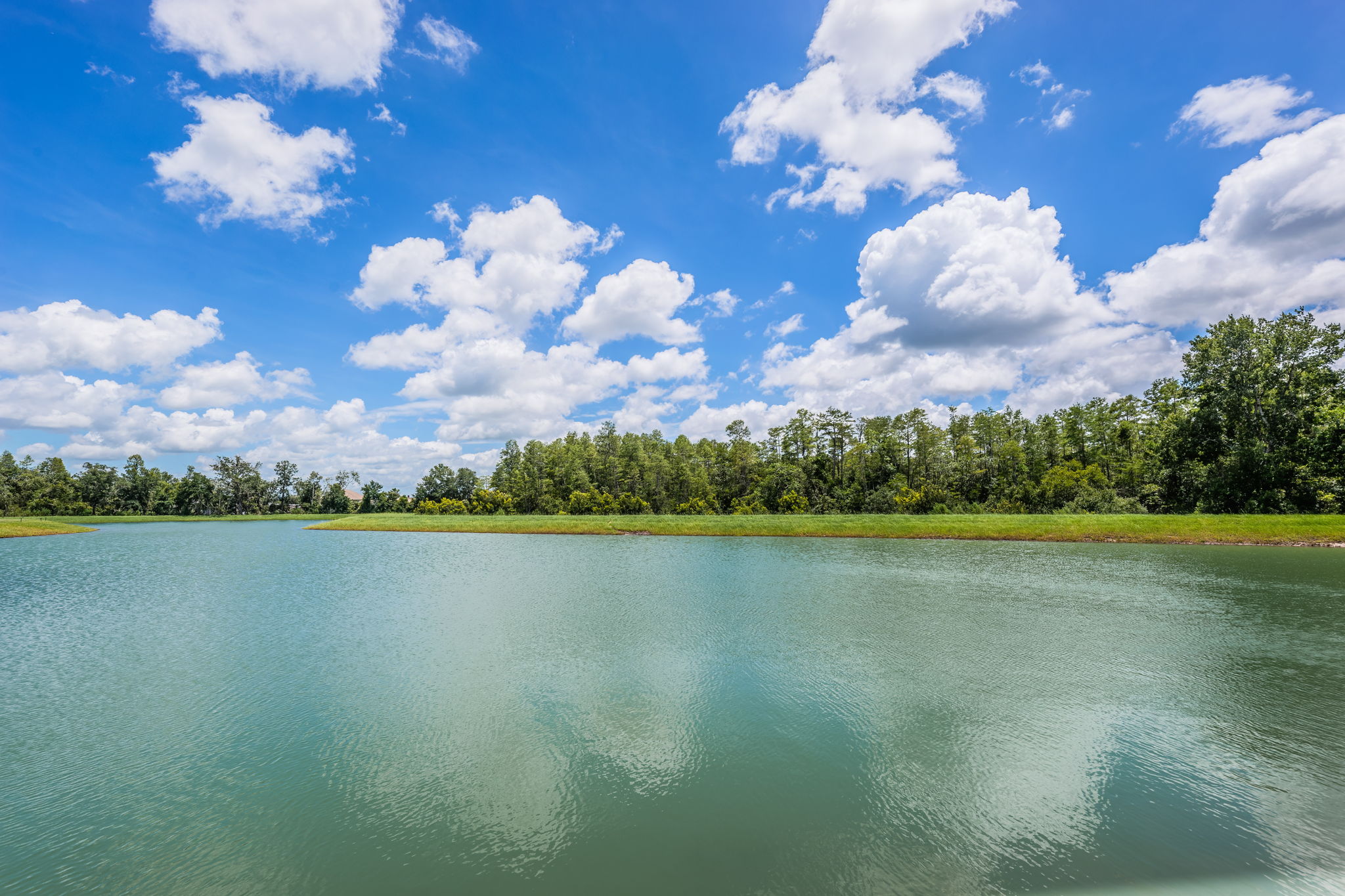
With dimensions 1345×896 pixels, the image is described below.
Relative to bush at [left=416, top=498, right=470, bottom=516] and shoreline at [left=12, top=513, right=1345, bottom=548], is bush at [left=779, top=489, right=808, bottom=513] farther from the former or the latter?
bush at [left=416, top=498, right=470, bottom=516]

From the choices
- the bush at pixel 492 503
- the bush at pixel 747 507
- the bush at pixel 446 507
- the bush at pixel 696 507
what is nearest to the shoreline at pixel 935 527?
the bush at pixel 747 507

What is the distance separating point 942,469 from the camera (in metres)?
69.2

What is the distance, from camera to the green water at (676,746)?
5.53 m

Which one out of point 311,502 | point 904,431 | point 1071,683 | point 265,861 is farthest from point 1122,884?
point 311,502

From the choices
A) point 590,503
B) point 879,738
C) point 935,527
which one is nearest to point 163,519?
point 590,503

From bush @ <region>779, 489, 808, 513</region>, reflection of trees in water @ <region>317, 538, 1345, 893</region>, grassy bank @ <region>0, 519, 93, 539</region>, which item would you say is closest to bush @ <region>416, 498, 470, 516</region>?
grassy bank @ <region>0, 519, 93, 539</region>

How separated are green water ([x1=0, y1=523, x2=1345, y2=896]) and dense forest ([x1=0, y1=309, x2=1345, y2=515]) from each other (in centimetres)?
3445

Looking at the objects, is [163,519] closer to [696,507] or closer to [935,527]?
[696,507]

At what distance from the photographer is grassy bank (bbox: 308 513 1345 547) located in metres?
35.0

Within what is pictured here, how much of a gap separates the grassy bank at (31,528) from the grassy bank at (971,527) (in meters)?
31.8

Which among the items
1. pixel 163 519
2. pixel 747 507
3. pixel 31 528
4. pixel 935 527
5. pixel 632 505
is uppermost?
pixel 31 528

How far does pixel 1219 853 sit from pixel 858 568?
2183 cm

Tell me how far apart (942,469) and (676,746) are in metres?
71.0

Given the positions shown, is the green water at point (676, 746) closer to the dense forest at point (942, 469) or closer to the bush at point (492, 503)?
the dense forest at point (942, 469)
